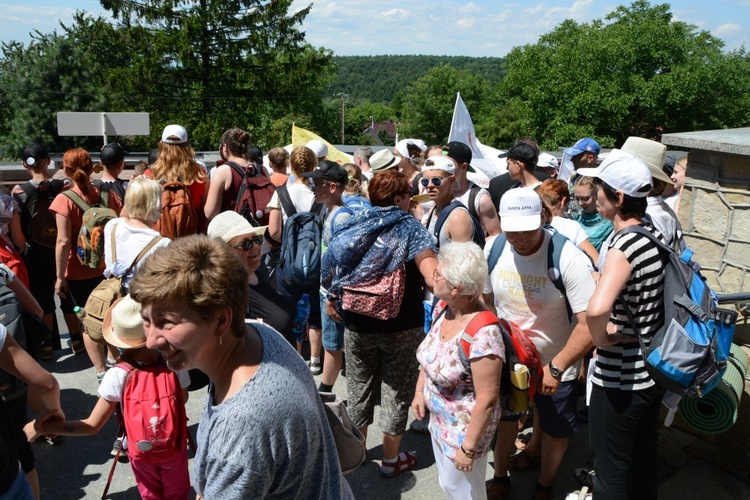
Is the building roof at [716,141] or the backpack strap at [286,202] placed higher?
the building roof at [716,141]

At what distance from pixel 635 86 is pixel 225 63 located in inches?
930

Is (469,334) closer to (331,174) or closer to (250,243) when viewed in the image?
(250,243)

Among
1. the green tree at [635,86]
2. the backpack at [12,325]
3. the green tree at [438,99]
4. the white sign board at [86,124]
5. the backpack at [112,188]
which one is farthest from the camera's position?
the green tree at [438,99]

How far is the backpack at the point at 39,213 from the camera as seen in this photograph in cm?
496

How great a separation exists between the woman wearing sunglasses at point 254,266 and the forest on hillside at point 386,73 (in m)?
168

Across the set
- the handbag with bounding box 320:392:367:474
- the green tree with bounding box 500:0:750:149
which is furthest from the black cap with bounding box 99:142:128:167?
the green tree with bounding box 500:0:750:149

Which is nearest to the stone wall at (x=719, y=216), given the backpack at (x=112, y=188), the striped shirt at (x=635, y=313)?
the striped shirt at (x=635, y=313)

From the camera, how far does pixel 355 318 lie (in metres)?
3.42

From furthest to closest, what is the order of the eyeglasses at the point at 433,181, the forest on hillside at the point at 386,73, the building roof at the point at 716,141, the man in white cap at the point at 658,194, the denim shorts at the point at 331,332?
the forest on hillside at the point at 386,73 → the denim shorts at the point at 331,332 → the eyeglasses at the point at 433,181 → the man in white cap at the point at 658,194 → the building roof at the point at 716,141

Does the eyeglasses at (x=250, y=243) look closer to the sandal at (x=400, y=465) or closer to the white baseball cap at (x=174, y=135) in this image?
the sandal at (x=400, y=465)

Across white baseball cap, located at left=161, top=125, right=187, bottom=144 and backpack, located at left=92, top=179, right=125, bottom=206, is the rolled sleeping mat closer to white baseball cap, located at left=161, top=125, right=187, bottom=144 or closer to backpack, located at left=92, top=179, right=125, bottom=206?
white baseball cap, located at left=161, top=125, right=187, bottom=144

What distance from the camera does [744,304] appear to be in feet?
10.7

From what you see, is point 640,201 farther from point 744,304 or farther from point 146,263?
point 146,263

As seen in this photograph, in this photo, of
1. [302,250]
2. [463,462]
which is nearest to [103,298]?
[302,250]
